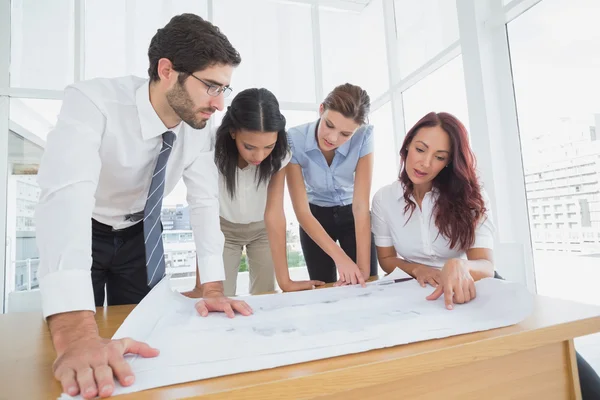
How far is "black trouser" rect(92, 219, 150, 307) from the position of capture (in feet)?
3.77

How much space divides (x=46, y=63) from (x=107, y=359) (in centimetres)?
334

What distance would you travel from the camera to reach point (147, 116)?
3.20ft

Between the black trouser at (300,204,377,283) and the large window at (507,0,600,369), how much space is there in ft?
3.23

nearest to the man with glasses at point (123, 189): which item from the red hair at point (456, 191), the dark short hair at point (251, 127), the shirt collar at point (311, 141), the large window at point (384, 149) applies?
the dark short hair at point (251, 127)

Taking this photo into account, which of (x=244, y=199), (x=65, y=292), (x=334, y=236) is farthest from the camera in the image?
(x=334, y=236)

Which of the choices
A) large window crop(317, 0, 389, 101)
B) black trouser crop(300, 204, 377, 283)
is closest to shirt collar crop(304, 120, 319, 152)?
black trouser crop(300, 204, 377, 283)

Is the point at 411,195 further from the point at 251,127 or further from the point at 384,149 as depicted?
the point at 384,149

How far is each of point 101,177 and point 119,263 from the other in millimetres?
309

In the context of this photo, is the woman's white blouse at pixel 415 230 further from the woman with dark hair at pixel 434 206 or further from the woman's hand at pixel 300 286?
the woman's hand at pixel 300 286

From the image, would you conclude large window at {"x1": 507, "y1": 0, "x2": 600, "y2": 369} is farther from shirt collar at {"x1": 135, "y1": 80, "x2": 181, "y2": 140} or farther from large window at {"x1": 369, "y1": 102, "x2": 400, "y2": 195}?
shirt collar at {"x1": 135, "y1": 80, "x2": 181, "y2": 140}

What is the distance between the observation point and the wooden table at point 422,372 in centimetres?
43

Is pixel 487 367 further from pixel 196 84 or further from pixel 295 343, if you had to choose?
pixel 196 84

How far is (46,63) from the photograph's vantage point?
2.97 meters

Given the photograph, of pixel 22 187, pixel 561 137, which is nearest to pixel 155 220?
pixel 561 137
